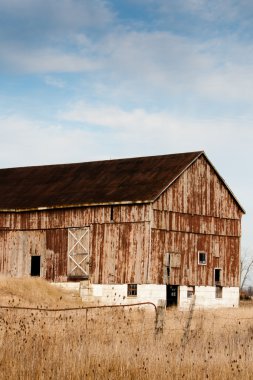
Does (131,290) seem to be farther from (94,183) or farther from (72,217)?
(94,183)

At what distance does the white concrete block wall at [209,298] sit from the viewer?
38250 millimetres

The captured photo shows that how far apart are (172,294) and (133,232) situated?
3937 mm

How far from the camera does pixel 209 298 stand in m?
39.6

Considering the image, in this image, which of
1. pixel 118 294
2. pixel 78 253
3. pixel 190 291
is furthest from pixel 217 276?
pixel 78 253

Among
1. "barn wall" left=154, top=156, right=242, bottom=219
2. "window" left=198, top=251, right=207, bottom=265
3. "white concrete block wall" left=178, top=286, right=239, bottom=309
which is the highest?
"barn wall" left=154, top=156, right=242, bottom=219

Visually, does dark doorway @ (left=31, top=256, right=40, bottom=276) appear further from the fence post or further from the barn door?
the fence post

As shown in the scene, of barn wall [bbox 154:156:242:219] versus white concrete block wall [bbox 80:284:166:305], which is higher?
barn wall [bbox 154:156:242:219]

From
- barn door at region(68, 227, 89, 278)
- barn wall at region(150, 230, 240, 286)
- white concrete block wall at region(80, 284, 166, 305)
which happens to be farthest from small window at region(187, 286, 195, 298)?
barn door at region(68, 227, 89, 278)

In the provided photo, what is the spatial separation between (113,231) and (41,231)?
4.77m

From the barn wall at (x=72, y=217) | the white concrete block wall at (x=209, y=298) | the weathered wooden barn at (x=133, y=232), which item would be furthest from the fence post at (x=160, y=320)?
the white concrete block wall at (x=209, y=298)

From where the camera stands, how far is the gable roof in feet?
125

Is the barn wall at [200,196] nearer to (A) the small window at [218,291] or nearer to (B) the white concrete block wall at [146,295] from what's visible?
(A) the small window at [218,291]

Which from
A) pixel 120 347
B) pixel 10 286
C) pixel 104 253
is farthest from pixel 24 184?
pixel 120 347

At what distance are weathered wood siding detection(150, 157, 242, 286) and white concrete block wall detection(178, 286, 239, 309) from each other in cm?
35
